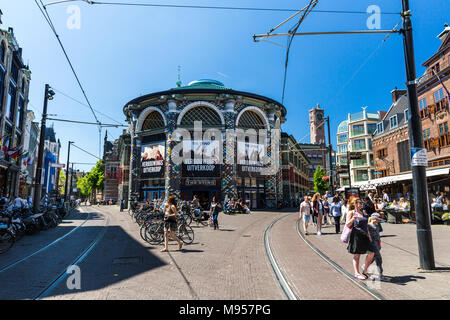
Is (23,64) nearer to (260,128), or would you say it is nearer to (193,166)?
(193,166)

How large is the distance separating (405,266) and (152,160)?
2696cm

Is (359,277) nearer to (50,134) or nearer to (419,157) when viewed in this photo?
(419,157)

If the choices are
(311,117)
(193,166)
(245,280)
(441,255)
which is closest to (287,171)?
(193,166)

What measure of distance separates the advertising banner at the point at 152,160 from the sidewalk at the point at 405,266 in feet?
69.7

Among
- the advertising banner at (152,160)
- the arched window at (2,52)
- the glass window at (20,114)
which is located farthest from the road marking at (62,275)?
the glass window at (20,114)

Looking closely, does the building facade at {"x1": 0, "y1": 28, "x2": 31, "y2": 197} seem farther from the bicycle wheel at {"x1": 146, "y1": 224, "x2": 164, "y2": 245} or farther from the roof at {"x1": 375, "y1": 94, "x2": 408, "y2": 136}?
the roof at {"x1": 375, "y1": 94, "x2": 408, "y2": 136}

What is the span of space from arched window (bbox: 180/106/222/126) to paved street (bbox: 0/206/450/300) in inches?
804

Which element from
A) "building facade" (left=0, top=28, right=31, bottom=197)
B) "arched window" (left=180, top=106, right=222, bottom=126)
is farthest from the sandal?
"arched window" (left=180, top=106, right=222, bottom=126)

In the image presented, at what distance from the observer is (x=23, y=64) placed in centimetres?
2689

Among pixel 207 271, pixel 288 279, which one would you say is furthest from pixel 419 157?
pixel 207 271

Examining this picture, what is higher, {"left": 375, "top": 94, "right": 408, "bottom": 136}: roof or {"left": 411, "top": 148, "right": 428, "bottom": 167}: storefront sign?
{"left": 375, "top": 94, "right": 408, "bottom": 136}: roof

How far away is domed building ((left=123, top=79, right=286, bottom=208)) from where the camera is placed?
1131 inches

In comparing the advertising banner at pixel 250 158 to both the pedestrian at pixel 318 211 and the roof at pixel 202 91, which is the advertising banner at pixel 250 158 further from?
the pedestrian at pixel 318 211
